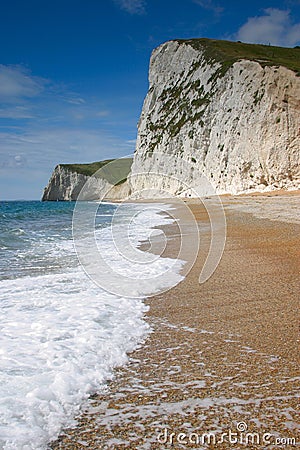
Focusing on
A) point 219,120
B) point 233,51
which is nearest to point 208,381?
point 219,120

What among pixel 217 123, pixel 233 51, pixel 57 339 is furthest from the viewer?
pixel 233 51

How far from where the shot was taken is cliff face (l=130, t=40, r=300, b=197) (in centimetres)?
3034

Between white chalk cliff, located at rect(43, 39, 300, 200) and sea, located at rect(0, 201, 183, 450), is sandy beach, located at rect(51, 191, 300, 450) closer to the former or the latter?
sea, located at rect(0, 201, 183, 450)

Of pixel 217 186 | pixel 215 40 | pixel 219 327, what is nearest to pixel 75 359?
pixel 219 327

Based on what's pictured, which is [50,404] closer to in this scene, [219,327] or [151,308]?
[219,327]

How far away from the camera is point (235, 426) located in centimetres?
208

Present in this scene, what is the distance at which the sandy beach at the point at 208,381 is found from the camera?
202 centimetres

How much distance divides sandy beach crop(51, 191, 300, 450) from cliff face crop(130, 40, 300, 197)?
27.5m

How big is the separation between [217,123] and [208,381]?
1590 inches

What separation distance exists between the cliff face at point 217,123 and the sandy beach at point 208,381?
90.4ft

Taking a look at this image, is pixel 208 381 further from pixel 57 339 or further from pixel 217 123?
pixel 217 123

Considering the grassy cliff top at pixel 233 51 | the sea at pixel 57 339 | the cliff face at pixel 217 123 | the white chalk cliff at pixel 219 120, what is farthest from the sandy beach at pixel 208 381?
the grassy cliff top at pixel 233 51

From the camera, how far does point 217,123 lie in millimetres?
40281

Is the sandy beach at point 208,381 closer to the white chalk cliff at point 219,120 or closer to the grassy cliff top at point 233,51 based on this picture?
the white chalk cliff at point 219,120
